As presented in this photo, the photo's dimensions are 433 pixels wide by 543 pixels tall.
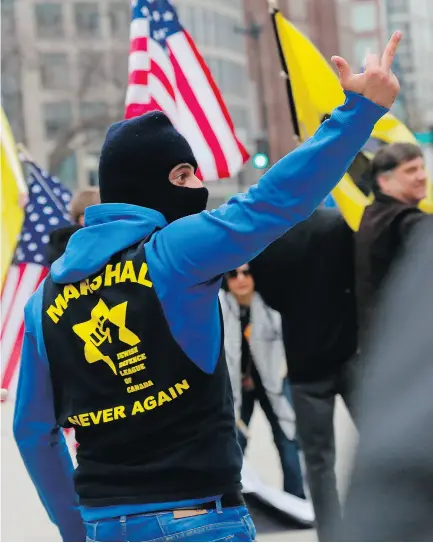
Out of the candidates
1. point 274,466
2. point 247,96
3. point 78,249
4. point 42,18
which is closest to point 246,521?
point 78,249

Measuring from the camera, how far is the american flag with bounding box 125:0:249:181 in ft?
20.0

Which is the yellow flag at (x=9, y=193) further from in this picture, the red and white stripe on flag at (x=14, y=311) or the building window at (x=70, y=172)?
the building window at (x=70, y=172)

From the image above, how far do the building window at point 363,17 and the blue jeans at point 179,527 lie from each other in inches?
3078

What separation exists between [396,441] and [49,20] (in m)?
52.9

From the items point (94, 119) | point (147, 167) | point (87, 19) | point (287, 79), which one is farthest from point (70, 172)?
point (147, 167)

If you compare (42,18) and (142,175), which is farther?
(42,18)

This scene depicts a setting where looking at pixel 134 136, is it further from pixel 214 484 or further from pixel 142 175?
pixel 214 484

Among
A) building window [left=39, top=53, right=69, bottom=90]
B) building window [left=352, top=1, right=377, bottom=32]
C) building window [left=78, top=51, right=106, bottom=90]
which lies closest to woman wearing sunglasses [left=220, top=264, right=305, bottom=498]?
building window [left=78, top=51, right=106, bottom=90]

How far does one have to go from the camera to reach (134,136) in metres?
2.54

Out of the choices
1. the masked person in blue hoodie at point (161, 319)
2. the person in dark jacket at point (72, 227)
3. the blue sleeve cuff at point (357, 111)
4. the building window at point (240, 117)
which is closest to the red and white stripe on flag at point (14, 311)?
the person in dark jacket at point (72, 227)

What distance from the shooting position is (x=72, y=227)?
4.84 m

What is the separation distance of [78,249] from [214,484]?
62 centimetres

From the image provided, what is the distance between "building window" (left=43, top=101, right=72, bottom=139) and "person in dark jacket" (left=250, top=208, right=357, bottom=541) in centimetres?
4958

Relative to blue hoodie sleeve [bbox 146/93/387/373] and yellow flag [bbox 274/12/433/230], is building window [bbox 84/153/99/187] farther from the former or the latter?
blue hoodie sleeve [bbox 146/93/387/373]
